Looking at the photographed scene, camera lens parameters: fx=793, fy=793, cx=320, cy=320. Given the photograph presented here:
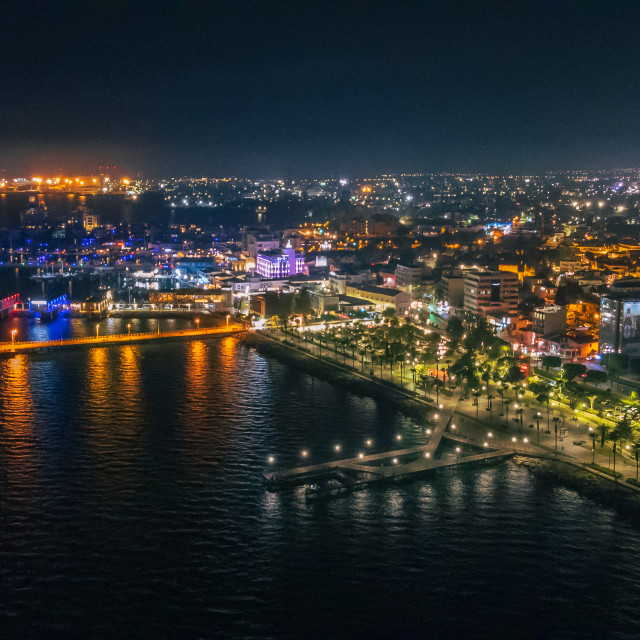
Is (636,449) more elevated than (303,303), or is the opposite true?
(303,303)

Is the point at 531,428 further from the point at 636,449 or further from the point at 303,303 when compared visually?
the point at 303,303

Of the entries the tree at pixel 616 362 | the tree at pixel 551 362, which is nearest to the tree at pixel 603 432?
the tree at pixel 616 362

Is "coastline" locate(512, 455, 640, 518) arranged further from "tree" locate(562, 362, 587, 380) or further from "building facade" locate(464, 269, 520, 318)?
"building facade" locate(464, 269, 520, 318)

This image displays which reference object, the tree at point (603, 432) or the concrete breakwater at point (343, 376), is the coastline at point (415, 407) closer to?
the concrete breakwater at point (343, 376)

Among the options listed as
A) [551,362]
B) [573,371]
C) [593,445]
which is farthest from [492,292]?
[593,445]

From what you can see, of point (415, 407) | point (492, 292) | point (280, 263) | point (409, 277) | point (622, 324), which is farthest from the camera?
point (280, 263)

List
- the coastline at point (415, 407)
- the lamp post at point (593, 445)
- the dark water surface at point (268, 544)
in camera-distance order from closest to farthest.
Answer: the dark water surface at point (268, 544), the coastline at point (415, 407), the lamp post at point (593, 445)

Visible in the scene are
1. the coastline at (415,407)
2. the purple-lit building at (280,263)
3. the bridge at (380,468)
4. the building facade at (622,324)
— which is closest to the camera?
the coastline at (415,407)
